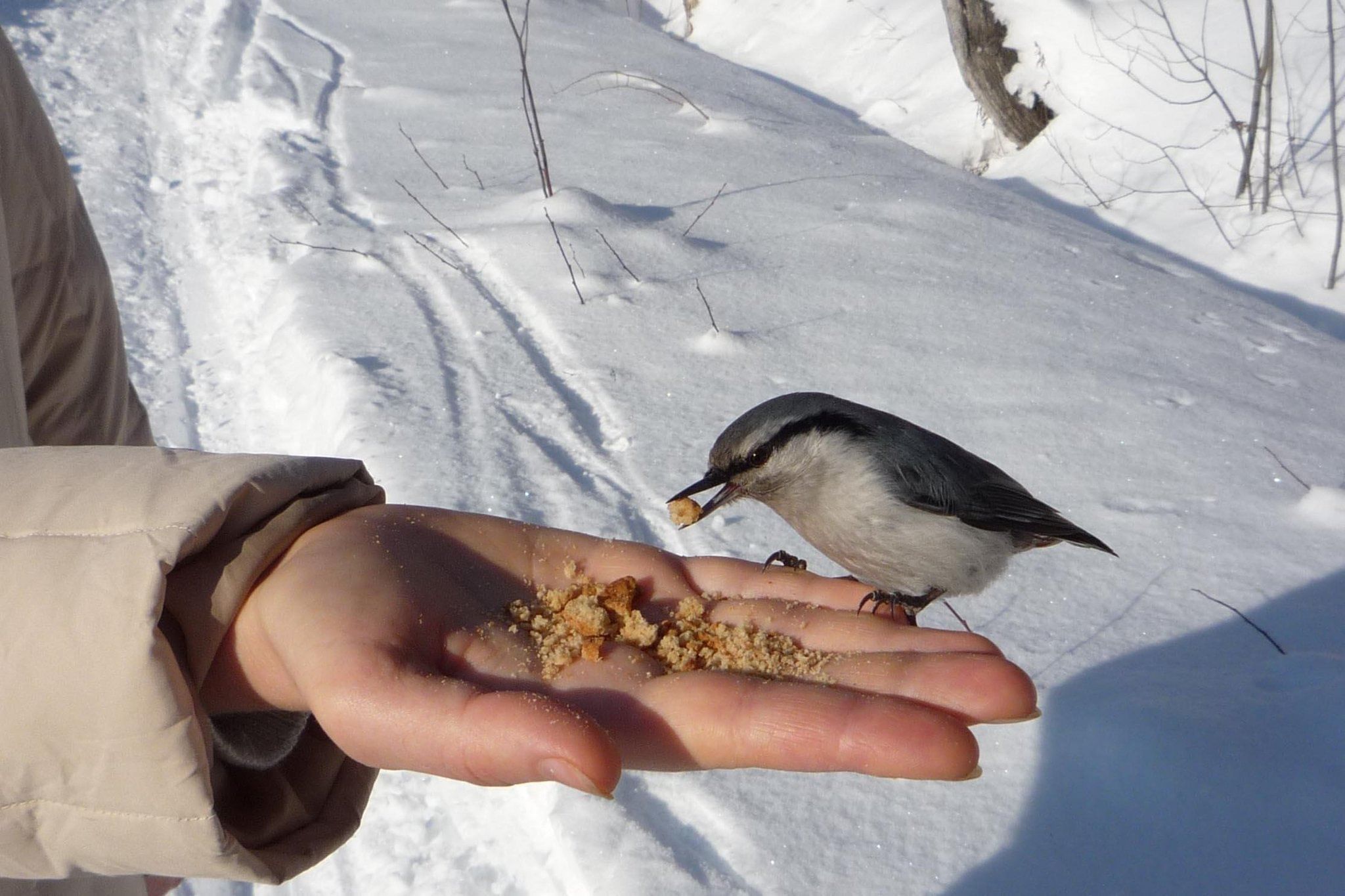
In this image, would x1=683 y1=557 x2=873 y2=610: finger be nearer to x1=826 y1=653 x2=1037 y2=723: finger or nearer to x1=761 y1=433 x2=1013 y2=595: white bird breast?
x1=761 y1=433 x2=1013 y2=595: white bird breast

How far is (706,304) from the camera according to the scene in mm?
4043

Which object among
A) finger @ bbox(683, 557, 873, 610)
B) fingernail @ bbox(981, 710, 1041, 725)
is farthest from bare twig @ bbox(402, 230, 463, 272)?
fingernail @ bbox(981, 710, 1041, 725)

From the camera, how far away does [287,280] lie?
4.58m

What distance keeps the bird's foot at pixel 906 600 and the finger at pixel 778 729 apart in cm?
71

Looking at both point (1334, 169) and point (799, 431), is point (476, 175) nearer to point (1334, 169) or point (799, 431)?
point (799, 431)

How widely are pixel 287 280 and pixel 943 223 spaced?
125 inches

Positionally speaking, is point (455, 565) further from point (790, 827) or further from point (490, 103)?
point (490, 103)

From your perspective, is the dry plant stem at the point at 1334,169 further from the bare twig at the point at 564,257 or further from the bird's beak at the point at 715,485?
the bird's beak at the point at 715,485

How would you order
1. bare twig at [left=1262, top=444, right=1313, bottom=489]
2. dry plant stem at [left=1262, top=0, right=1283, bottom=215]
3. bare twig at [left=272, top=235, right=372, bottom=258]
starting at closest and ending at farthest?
bare twig at [left=1262, top=444, right=1313, bottom=489] < bare twig at [left=272, top=235, right=372, bottom=258] < dry plant stem at [left=1262, top=0, right=1283, bottom=215]

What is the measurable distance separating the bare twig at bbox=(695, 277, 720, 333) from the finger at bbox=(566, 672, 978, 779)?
8.68 ft

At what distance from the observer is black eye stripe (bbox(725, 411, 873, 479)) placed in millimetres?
2152

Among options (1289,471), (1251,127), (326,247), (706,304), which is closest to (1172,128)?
(1251,127)

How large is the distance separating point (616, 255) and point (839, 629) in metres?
3.05

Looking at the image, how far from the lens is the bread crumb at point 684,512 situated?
7.33 ft
